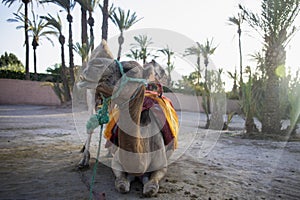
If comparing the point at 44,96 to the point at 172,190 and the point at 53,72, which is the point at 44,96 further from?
the point at 172,190

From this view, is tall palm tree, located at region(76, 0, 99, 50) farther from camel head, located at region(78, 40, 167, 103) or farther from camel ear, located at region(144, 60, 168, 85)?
camel head, located at region(78, 40, 167, 103)

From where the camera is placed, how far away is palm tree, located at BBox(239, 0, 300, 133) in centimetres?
656

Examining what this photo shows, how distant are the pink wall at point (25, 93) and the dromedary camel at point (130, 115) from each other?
18.8 m

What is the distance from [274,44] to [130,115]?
6464 mm

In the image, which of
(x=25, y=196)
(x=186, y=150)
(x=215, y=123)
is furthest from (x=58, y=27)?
(x=25, y=196)

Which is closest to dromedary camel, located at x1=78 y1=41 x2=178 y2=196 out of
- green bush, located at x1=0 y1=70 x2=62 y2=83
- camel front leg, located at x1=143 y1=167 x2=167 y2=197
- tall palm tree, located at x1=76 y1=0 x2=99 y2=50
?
camel front leg, located at x1=143 y1=167 x2=167 y2=197

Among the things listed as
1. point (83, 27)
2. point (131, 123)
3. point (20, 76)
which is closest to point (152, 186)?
A: point (131, 123)

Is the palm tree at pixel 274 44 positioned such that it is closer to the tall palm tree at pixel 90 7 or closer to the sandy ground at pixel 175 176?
the sandy ground at pixel 175 176

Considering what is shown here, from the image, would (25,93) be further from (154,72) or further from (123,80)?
(123,80)

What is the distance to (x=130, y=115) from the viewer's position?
1.73 m

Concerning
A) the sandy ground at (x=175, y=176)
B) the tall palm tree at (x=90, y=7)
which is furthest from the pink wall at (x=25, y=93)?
the sandy ground at (x=175, y=176)

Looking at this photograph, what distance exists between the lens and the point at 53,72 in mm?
24875

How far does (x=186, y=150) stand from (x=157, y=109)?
6.35 feet

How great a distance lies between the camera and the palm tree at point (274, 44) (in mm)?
6562
